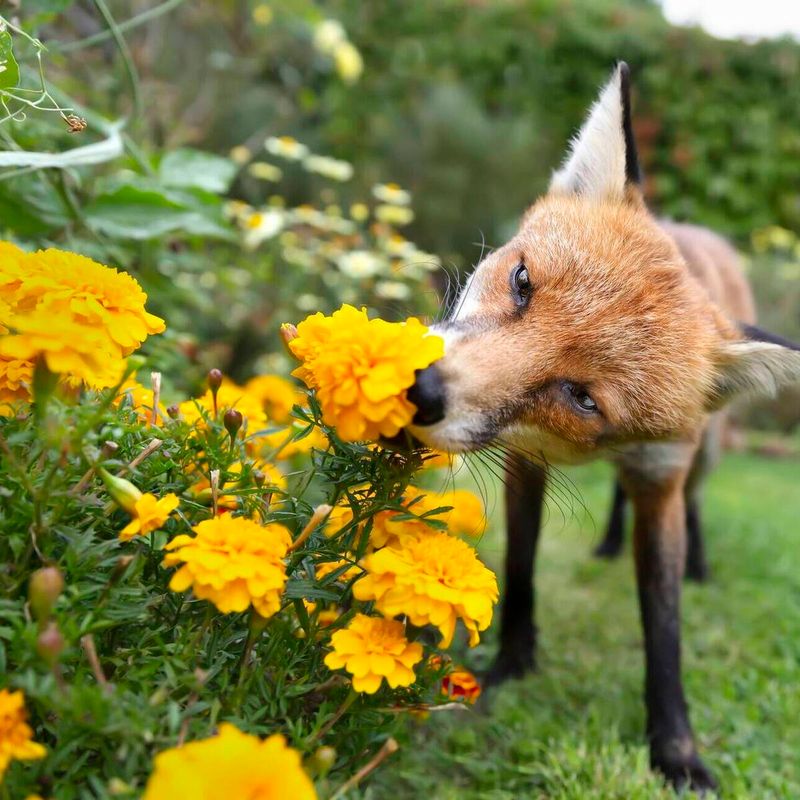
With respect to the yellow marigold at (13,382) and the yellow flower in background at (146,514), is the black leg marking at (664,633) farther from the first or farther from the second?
the yellow marigold at (13,382)

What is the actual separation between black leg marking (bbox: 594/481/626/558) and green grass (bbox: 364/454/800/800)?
3.0 inches

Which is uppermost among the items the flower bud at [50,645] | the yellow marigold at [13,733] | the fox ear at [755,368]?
the fox ear at [755,368]

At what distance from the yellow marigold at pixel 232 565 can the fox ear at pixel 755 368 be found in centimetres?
160

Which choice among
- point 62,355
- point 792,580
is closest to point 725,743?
point 792,580

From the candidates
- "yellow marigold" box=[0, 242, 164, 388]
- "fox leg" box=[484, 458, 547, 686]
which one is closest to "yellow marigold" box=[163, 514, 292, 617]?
"yellow marigold" box=[0, 242, 164, 388]

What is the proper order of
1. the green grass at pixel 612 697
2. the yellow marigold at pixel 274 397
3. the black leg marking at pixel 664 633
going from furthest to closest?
the yellow marigold at pixel 274 397 → the black leg marking at pixel 664 633 → the green grass at pixel 612 697

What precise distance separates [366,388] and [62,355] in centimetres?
48

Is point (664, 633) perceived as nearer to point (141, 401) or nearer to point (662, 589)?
point (662, 589)

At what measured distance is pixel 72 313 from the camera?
1268 millimetres

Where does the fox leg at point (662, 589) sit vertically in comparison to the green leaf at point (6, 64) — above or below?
below

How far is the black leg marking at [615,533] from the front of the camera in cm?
447

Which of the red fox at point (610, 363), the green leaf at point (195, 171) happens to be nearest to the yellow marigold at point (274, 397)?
the green leaf at point (195, 171)

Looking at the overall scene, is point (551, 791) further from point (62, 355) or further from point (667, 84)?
point (667, 84)

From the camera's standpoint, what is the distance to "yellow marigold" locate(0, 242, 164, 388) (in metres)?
1.13
